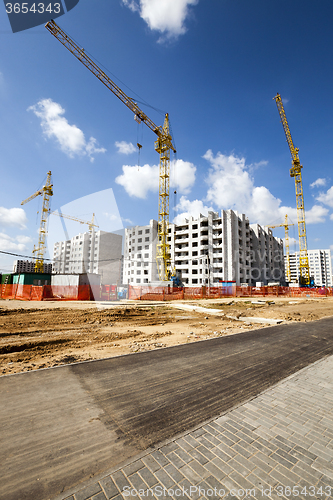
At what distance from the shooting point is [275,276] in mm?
80938

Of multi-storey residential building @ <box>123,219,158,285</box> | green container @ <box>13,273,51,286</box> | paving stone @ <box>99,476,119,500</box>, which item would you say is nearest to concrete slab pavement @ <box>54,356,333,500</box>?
paving stone @ <box>99,476,119,500</box>

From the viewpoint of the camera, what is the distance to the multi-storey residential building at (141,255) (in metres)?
71.2

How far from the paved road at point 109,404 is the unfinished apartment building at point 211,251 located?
48.6 meters

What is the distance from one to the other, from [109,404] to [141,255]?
70.4 meters

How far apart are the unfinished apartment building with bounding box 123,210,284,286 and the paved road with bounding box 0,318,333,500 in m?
48.6

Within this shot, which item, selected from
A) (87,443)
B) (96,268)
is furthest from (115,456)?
(96,268)

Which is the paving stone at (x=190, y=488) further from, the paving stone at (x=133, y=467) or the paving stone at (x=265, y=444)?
the paving stone at (x=265, y=444)

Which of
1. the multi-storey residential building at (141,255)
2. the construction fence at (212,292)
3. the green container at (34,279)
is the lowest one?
the construction fence at (212,292)

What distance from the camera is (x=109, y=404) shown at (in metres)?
3.92

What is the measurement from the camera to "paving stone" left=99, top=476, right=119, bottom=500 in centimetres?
223

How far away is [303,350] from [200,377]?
426 cm

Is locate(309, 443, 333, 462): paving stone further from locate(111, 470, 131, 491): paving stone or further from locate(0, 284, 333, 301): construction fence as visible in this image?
locate(0, 284, 333, 301): construction fence

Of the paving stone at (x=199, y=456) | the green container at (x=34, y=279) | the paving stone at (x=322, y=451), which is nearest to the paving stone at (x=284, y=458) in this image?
the paving stone at (x=322, y=451)

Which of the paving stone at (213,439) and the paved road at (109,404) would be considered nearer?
the paved road at (109,404)
